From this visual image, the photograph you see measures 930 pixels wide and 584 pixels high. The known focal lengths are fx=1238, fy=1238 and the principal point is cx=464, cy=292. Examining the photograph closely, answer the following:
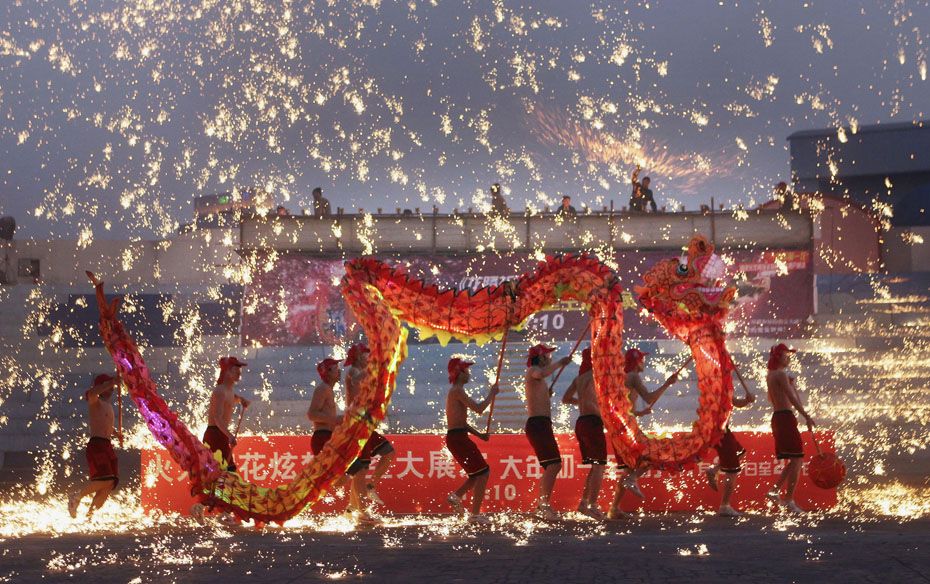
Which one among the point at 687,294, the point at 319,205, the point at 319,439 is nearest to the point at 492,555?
the point at 687,294

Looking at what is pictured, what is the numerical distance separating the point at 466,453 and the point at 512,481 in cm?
127

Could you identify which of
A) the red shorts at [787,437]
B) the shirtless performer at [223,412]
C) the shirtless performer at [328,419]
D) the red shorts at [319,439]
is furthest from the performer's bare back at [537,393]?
the shirtless performer at [223,412]

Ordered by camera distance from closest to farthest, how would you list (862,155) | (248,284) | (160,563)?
(160,563) → (248,284) → (862,155)

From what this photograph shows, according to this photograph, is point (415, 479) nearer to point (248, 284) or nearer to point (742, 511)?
point (742, 511)

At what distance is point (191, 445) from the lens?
417 inches

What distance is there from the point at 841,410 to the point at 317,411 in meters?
9.16

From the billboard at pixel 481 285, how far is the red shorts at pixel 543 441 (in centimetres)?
897

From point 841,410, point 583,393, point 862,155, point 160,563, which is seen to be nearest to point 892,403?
point 841,410

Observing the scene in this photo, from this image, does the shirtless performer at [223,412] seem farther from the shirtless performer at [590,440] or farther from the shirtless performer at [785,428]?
the shirtless performer at [785,428]

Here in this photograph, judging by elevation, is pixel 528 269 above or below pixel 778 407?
above

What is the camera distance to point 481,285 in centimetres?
2080

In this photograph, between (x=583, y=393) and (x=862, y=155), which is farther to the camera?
(x=862, y=155)

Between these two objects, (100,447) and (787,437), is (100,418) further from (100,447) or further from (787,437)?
(787,437)

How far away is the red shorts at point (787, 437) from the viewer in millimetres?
11539
